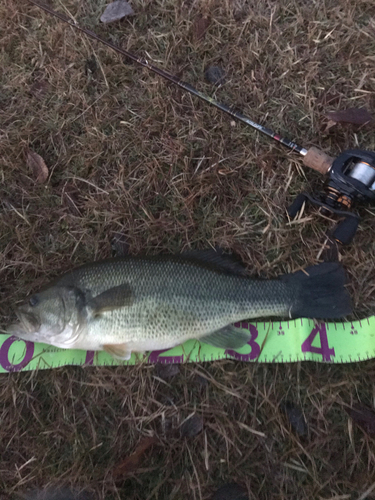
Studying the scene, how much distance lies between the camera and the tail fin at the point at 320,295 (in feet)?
7.89

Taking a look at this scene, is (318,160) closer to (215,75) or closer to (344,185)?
(344,185)

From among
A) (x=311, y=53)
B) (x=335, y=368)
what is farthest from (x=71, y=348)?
(x=311, y=53)

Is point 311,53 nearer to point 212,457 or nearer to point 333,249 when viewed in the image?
point 333,249

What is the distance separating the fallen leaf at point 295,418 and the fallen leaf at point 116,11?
3525mm

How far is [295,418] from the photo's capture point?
2.39 metres

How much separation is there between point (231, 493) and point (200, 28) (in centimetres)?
366

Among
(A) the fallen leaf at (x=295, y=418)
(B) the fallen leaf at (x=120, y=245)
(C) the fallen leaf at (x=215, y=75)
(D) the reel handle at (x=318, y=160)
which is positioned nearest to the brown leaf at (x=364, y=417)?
(A) the fallen leaf at (x=295, y=418)

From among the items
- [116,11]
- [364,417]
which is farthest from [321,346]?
[116,11]

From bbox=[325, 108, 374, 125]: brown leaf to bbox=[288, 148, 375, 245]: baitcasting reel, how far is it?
→ 423 mm

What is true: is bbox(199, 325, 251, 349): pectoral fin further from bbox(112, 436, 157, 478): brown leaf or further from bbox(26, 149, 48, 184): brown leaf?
bbox(26, 149, 48, 184): brown leaf

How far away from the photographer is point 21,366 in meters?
2.55

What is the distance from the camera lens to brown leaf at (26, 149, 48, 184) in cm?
290

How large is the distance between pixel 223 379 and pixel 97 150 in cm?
211

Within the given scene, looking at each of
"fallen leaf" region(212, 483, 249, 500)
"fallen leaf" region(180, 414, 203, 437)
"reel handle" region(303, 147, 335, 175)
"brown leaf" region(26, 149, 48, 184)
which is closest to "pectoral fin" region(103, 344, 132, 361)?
"fallen leaf" region(180, 414, 203, 437)
